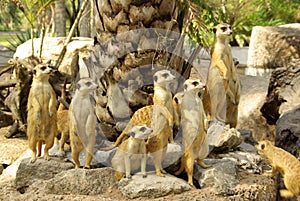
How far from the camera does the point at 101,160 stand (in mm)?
3229

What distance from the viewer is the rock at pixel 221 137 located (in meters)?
→ 3.62

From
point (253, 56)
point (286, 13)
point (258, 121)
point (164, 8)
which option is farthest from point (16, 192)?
point (286, 13)

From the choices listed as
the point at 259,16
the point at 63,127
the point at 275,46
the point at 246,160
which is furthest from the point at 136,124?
the point at 259,16

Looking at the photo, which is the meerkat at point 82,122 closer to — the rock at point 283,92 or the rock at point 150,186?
the rock at point 150,186

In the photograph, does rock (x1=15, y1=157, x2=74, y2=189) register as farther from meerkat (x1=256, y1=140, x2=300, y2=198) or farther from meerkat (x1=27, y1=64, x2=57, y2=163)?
meerkat (x1=256, y1=140, x2=300, y2=198)

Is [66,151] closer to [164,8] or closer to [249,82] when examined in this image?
[164,8]

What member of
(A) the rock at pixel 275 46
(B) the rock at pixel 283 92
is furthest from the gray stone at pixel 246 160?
(A) the rock at pixel 275 46

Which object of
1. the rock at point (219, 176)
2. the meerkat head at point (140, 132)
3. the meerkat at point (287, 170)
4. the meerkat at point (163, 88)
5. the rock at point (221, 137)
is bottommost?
the meerkat at point (287, 170)

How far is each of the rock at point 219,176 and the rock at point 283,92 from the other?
242cm

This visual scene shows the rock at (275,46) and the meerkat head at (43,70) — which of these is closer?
the meerkat head at (43,70)

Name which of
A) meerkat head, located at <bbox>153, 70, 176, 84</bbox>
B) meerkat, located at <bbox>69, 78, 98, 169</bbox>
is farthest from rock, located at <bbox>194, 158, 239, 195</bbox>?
meerkat, located at <bbox>69, 78, 98, 169</bbox>

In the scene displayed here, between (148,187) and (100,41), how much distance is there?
1326 mm

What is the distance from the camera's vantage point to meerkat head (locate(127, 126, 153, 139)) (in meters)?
2.87

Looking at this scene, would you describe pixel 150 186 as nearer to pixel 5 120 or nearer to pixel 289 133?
pixel 289 133
